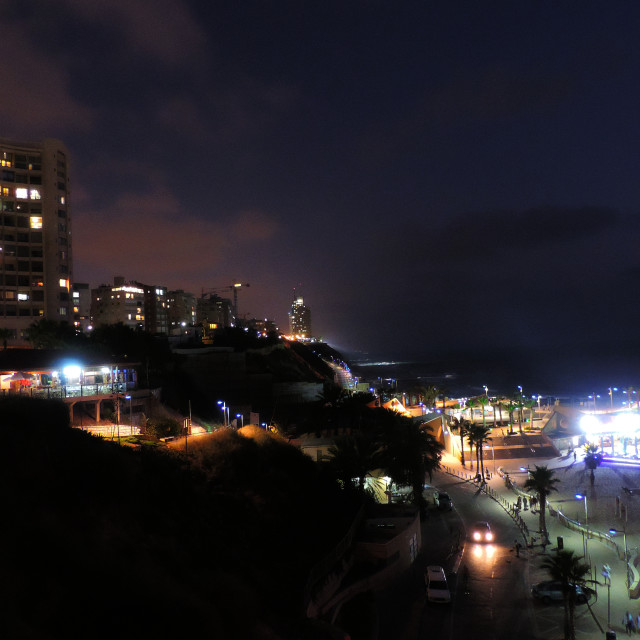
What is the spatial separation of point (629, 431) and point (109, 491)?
4724cm

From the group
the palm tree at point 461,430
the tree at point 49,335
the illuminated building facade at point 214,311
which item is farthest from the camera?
the illuminated building facade at point 214,311

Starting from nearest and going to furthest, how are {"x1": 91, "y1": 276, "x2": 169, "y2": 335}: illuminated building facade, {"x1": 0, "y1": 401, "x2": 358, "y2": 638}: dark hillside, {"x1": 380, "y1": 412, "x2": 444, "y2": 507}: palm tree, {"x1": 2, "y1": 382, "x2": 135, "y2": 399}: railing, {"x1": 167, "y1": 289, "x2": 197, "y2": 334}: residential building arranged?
{"x1": 0, "y1": 401, "x2": 358, "y2": 638}: dark hillside < {"x1": 2, "y1": 382, "x2": 135, "y2": 399}: railing < {"x1": 380, "y1": 412, "x2": 444, "y2": 507}: palm tree < {"x1": 91, "y1": 276, "x2": 169, "y2": 335}: illuminated building facade < {"x1": 167, "y1": 289, "x2": 197, "y2": 334}: residential building

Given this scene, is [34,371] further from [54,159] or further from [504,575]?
[54,159]

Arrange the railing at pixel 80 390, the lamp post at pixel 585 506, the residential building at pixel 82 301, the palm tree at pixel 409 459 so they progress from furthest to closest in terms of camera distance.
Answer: the residential building at pixel 82 301 → the palm tree at pixel 409 459 → the lamp post at pixel 585 506 → the railing at pixel 80 390

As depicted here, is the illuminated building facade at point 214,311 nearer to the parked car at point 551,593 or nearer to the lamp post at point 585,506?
the lamp post at point 585,506

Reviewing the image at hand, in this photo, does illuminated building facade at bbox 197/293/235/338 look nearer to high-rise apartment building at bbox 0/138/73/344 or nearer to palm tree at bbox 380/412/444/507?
high-rise apartment building at bbox 0/138/73/344

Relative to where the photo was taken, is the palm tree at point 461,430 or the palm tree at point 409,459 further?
the palm tree at point 461,430

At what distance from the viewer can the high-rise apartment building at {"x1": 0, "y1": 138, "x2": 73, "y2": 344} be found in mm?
58094

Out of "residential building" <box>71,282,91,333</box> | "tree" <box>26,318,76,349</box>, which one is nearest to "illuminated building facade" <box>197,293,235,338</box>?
"residential building" <box>71,282,91,333</box>

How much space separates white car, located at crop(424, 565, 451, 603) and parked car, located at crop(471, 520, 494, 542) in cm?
678

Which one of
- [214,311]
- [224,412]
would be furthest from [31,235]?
[214,311]

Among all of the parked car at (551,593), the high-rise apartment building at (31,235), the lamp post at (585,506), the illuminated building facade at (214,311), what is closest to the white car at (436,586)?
the parked car at (551,593)

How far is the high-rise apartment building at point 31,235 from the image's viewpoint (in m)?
58.1

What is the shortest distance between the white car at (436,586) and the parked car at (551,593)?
3358mm
